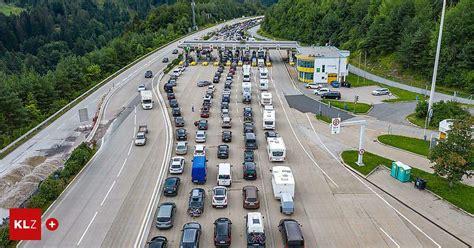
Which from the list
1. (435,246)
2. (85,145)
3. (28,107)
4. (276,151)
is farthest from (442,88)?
(28,107)

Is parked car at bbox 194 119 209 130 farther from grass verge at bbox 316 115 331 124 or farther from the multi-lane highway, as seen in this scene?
grass verge at bbox 316 115 331 124

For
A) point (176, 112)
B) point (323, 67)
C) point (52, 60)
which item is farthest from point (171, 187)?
point (52, 60)

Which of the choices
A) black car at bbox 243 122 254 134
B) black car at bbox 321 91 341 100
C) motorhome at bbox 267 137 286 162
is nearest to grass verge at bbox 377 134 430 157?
motorhome at bbox 267 137 286 162

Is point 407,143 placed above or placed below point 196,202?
above

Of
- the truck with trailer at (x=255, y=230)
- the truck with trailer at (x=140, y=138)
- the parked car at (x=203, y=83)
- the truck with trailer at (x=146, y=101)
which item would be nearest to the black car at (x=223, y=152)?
the truck with trailer at (x=140, y=138)

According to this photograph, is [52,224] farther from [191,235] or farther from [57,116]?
[57,116]

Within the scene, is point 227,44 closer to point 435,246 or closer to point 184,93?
point 184,93
